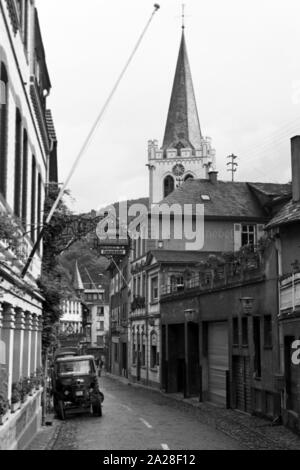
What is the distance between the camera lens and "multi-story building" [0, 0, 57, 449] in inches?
476

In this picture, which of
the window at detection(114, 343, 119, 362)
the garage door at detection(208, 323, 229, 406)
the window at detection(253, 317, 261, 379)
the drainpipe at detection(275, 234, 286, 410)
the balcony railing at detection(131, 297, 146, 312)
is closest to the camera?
the drainpipe at detection(275, 234, 286, 410)

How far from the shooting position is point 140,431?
20844 mm

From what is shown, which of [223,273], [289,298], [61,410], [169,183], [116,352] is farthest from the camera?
[169,183]

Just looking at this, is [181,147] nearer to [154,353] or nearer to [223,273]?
[154,353]

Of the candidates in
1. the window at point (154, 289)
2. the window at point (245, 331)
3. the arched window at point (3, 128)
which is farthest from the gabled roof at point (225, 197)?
the arched window at point (3, 128)

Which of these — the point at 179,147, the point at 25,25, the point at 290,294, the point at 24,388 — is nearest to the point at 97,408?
the point at 290,294

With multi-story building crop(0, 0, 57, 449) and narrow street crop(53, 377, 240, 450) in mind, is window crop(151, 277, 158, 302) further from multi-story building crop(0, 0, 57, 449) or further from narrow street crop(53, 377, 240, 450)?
multi-story building crop(0, 0, 57, 449)

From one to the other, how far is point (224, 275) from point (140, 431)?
31.9ft

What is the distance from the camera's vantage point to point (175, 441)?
18.5m

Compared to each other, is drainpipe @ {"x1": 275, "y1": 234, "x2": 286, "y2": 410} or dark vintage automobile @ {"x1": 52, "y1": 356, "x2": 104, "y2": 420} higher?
drainpipe @ {"x1": 275, "y1": 234, "x2": 286, "y2": 410}

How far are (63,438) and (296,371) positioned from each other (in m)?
6.80

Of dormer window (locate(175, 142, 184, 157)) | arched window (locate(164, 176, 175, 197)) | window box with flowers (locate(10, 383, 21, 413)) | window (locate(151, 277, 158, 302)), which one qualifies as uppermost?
dormer window (locate(175, 142, 184, 157))

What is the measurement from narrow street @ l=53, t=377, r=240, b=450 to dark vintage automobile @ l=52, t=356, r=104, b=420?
1.39 ft

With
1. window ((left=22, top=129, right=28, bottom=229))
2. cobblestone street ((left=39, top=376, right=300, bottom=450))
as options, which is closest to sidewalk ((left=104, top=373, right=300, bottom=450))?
cobblestone street ((left=39, top=376, right=300, bottom=450))
